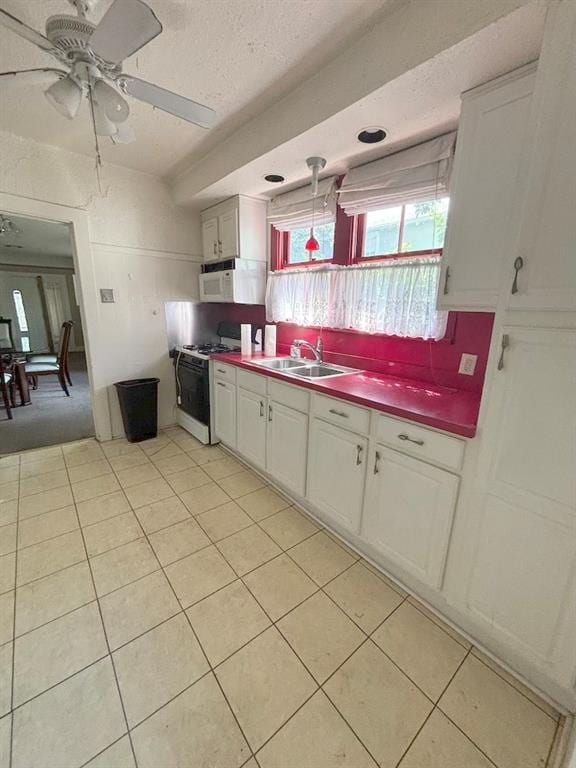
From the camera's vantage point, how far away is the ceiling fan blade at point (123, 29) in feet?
3.08

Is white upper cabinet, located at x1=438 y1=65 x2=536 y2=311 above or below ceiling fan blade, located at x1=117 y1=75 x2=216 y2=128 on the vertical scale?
below

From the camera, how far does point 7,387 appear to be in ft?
12.9

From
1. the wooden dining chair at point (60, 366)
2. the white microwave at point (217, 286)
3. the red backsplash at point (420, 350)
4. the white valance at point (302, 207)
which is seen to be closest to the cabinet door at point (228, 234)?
the white microwave at point (217, 286)

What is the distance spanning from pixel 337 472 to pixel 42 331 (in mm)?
8980

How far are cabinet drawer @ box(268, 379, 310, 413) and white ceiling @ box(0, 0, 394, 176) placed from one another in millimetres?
1654

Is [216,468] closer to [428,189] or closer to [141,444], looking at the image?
[141,444]

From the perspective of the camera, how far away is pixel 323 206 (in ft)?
7.72

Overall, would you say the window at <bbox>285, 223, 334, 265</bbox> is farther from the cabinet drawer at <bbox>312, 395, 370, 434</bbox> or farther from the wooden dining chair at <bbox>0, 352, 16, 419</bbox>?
the wooden dining chair at <bbox>0, 352, 16, 419</bbox>

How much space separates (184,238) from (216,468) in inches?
93.5

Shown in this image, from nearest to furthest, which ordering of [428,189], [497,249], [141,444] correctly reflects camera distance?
[497,249]
[428,189]
[141,444]

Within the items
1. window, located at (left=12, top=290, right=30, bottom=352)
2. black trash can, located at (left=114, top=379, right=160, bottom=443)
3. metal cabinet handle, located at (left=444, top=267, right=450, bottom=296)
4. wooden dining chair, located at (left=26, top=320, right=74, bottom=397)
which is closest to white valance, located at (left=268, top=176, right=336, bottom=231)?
metal cabinet handle, located at (left=444, top=267, right=450, bottom=296)

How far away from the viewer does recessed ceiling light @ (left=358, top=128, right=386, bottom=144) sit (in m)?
1.65

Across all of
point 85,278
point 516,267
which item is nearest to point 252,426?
point 516,267

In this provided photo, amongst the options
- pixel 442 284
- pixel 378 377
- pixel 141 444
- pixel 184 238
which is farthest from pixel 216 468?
pixel 184 238
